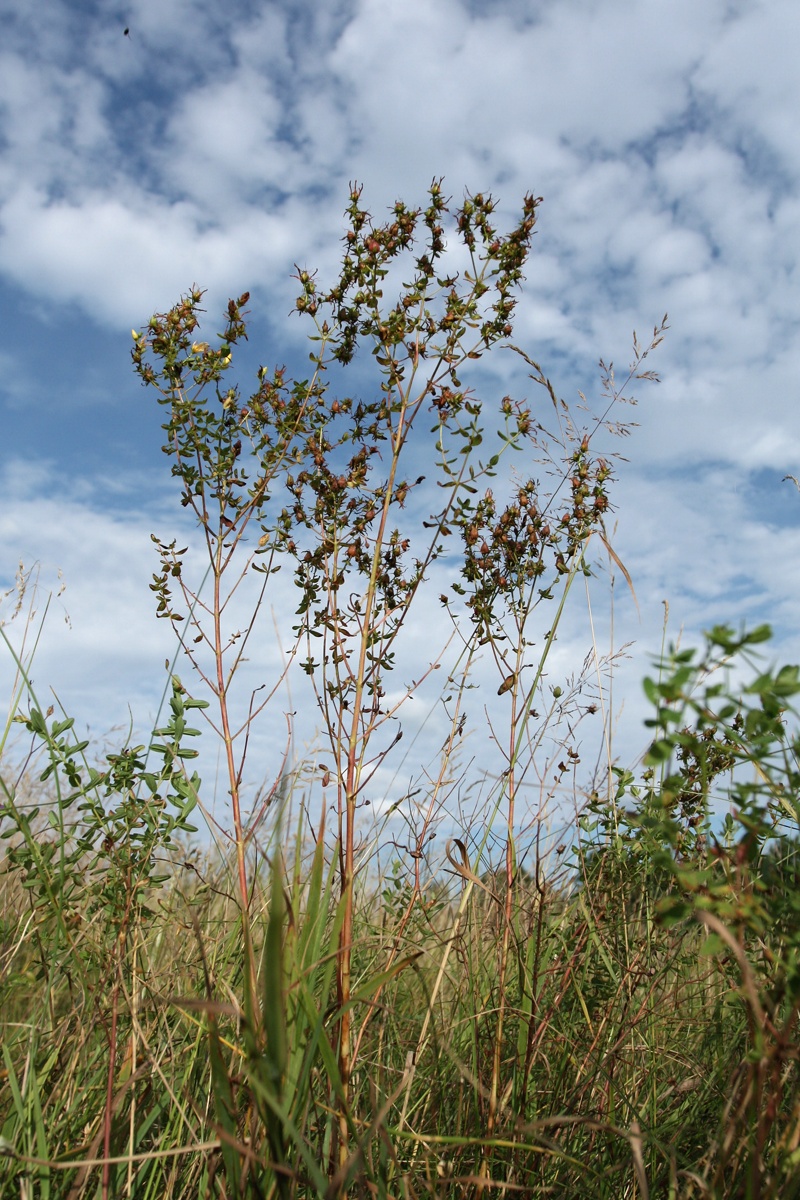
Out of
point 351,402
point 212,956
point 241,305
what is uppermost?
point 241,305

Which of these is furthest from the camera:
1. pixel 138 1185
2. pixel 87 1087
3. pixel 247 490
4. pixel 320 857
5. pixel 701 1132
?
pixel 247 490

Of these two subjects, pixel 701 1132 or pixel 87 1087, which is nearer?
pixel 87 1087

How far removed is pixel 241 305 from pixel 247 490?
670 millimetres

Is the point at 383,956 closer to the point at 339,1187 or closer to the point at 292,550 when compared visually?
the point at 292,550

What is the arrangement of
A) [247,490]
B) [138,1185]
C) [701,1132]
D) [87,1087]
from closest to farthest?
[138,1185]
[87,1087]
[701,1132]
[247,490]

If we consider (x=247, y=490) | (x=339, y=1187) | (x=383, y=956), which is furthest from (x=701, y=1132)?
(x=247, y=490)

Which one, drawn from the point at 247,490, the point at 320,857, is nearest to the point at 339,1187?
the point at 320,857

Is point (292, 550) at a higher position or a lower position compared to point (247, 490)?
lower

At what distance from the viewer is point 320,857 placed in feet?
5.49

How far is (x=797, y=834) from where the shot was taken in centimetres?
248

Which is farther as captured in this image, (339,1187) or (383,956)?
(383,956)

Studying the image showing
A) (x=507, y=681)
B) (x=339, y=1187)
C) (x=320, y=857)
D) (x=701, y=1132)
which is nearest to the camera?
(x=339, y=1187)

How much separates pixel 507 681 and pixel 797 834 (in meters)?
0.96

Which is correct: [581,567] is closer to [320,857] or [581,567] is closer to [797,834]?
[797,834]
